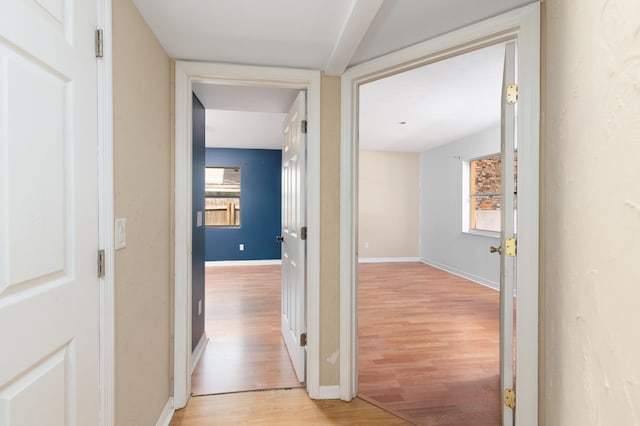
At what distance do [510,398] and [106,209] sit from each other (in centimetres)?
190

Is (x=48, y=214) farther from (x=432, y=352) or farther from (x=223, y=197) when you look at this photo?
(x=223, y=197)

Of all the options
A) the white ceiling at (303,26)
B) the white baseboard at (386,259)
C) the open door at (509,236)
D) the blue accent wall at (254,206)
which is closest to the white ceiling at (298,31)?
the white ceiling at (303,26)

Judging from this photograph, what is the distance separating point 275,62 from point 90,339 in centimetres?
171

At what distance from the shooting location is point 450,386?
2164 millimetres

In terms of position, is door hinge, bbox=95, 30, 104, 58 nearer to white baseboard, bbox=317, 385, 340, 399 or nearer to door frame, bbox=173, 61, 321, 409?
door frame, bbox=173, 61, 321, 409

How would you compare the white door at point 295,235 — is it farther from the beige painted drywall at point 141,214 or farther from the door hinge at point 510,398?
the door hinge at point 510,398

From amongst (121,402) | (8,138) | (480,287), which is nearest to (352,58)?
(8,138)

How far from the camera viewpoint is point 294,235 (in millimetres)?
2352

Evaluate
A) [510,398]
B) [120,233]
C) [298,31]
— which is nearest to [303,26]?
[298,31]

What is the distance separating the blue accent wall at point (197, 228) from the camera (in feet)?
7.72

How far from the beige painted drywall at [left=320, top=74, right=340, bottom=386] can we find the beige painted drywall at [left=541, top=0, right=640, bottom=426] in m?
1.26

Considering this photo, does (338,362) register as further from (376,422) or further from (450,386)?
(450,386)

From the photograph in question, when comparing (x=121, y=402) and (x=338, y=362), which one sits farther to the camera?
(x=338, y=362)

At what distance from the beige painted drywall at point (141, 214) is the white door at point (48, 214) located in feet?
0.57
